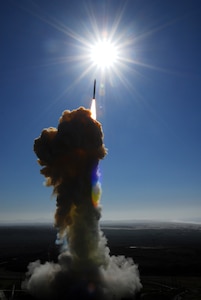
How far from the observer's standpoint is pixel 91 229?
236 feet

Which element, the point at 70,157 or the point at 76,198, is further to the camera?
the point at 70,157

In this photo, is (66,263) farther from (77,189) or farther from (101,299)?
(77,189)

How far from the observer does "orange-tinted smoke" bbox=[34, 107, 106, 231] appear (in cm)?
7025

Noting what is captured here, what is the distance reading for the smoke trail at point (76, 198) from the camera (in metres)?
69.8

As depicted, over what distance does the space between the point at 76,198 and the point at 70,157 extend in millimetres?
8848

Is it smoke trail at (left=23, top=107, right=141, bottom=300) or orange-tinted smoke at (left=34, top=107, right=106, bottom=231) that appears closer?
smoke trail at (left=23, top=107, right=141, bottom=300)

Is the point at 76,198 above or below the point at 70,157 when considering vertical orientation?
below

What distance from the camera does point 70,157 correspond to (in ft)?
236

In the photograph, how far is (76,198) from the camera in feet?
228

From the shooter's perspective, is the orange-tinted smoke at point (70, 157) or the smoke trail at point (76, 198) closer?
the smoke trail at point (76, 198)

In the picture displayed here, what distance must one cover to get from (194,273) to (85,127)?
242ft

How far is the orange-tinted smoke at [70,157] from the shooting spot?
70.2m

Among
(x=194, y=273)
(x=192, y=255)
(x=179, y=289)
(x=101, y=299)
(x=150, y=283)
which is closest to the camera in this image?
(x=101, y=299)

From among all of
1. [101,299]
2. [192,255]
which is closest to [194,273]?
[192,255]
